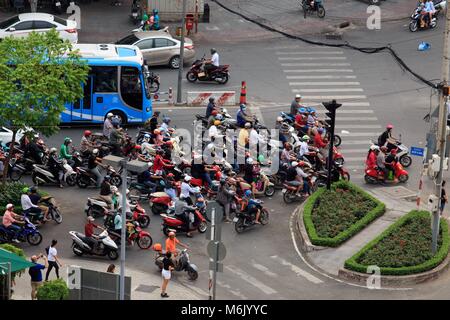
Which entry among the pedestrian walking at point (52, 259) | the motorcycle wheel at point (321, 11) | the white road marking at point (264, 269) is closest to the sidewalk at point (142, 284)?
the pedestrian walking at point (52, 259)

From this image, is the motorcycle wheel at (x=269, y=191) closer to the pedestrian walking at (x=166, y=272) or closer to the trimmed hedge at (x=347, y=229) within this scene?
the trimmed hedge at (x=347, y=229)

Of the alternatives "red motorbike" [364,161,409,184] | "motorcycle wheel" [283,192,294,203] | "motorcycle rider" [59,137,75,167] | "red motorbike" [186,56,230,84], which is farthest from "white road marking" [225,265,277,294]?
"red motorbike" [186,56,230,84]

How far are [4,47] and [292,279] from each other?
39.7 feet

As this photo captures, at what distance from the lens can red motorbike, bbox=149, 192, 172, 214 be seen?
1515 inches

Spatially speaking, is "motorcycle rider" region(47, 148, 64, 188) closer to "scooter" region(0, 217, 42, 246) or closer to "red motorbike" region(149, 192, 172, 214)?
"red motorbike" region(149, 192, 172, 214)

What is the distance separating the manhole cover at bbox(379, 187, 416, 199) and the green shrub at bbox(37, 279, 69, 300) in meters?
13.8

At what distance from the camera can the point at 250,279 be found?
34875 millimetres

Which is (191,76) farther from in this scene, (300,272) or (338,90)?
(300,272)

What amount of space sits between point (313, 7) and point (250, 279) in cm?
2683

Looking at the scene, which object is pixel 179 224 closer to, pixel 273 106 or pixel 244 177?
pixel 244 177

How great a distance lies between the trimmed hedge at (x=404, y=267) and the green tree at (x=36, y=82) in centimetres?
1067

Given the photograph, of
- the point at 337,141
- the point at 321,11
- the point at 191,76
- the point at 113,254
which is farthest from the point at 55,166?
the point at 321,11

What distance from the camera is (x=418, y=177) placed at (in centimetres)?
4228

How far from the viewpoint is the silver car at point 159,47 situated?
51.2 meters
